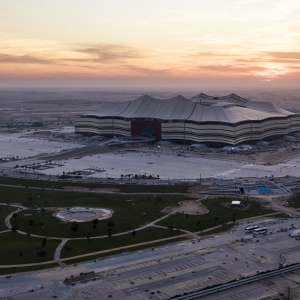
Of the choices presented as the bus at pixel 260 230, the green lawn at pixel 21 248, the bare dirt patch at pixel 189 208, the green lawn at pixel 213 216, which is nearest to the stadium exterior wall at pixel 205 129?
the green lawn at pixel 213 216

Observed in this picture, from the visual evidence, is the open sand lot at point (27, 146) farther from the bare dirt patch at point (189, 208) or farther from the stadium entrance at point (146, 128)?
the bare dirt patch at point (189, 208)

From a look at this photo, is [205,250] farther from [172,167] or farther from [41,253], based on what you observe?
[172,167]

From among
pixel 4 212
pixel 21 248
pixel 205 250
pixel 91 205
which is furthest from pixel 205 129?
pixel 21 248

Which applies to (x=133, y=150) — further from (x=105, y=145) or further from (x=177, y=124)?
(x=177, y=124)

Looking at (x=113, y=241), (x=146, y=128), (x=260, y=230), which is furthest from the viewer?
(x=146, y=128)

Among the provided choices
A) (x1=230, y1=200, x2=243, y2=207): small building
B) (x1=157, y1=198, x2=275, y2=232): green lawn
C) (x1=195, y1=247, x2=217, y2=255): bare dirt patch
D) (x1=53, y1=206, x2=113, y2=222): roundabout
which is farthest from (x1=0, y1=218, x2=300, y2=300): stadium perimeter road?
(x1=53, y1=206, x2=113, y2=222): roundabout

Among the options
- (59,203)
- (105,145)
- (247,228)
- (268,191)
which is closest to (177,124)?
(105,145)
